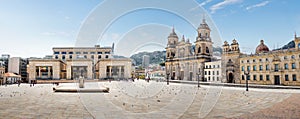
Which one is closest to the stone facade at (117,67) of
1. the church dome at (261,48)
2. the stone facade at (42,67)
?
the stone facade at (42,67)

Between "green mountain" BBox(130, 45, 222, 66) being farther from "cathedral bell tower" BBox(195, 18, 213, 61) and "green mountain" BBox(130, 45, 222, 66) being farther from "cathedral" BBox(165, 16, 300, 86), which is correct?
"cathedral" BBox(165, 16, 300, 86)

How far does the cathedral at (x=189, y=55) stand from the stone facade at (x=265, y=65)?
29.2 feet

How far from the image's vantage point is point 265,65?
41062mm

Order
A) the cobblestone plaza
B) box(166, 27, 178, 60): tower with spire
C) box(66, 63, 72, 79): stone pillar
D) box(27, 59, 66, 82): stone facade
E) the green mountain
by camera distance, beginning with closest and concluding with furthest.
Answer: the cobblestone plaza
the green mountain
box(27, 59, 66, 82): stone facade
box(66, 63, 72, 79): stone pillar
box(166, 27, 178, 60): tower with spire

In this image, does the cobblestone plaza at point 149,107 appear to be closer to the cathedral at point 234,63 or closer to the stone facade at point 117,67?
the cathedral at point 234,63

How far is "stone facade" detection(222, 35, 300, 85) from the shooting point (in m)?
36.5

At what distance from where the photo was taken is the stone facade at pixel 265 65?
1437 inches

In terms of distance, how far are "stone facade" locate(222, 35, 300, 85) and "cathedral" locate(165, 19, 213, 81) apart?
8887mm

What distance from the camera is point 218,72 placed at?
176 feet

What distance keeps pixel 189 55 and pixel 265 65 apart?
27.8 m

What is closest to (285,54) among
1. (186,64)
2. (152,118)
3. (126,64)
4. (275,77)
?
(275,77)

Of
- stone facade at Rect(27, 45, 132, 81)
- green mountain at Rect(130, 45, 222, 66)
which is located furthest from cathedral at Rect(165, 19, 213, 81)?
stone facade at Rect(27, 45, 132, 81)

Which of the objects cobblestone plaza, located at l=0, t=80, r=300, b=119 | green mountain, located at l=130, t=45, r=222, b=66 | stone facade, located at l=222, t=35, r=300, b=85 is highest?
green mountain, located at l=130, t=45, r=222, b=66

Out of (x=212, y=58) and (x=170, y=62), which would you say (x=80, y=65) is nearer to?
(x=170, y=62)
